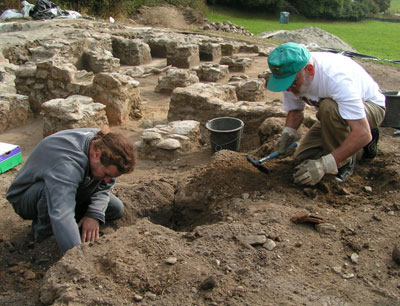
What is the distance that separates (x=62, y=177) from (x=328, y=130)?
232 centimetres

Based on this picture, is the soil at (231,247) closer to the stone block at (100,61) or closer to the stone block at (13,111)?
the stone block at (13,111)

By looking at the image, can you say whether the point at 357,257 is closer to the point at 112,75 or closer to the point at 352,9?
the point at 112,75

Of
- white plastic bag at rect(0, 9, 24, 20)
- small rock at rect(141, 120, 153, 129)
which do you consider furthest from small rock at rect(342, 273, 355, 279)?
white plastic bag at rect(0, 9, 24, 20)

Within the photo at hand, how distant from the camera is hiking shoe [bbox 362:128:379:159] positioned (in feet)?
12.0

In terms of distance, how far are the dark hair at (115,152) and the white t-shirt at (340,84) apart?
67.6 inches

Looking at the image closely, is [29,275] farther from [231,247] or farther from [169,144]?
[169,144]

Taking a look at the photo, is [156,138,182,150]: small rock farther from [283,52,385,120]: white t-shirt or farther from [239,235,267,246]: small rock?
[239,235,267,246]: small rock

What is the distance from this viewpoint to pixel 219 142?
464cm

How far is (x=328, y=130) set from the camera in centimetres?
334

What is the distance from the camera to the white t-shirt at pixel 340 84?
2932 mm

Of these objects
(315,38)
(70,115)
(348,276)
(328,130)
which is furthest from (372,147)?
(315,38)

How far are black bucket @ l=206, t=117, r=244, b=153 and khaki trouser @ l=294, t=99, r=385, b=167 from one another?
3.39 ft

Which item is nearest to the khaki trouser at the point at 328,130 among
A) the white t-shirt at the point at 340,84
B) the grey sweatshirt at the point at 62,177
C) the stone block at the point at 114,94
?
the white t-shirt at the point at 340,84

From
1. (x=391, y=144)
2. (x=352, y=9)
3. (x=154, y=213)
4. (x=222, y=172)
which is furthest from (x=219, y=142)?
(x=352, y=9)
